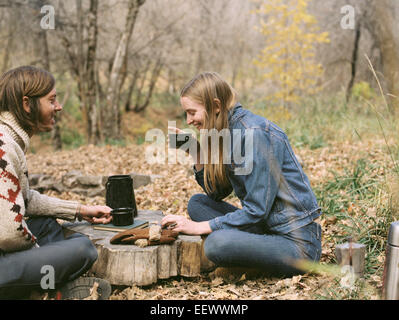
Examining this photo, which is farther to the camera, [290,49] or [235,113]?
[290,49]

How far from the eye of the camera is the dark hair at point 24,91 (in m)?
2.30

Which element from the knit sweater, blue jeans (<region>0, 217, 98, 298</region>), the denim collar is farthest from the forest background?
the denim collar

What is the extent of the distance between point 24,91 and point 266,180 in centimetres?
155

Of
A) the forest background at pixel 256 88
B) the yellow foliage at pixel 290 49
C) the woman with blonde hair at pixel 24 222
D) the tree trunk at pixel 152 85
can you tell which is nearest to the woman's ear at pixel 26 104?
the woman with blonde hair at pixel 24 222

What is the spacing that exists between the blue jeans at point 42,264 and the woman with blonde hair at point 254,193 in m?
0.58

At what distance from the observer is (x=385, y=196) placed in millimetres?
3418

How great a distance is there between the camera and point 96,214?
118 inches

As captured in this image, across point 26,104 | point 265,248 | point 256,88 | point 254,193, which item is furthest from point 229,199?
point 256,88

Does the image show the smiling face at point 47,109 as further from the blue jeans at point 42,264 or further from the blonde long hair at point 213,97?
the blonde long hair at point 213,97

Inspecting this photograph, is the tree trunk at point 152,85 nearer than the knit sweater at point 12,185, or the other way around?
the knit sweater at point 12,185

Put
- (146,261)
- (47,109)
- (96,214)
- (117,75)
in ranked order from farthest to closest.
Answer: (117,75) < (96,214) < (146,261) < (47,109)

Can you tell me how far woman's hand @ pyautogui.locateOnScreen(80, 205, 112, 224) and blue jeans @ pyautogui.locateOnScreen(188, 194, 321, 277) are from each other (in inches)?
34.6

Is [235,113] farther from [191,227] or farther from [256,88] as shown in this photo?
[256,88]

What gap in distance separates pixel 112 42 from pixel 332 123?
9.90 meters
